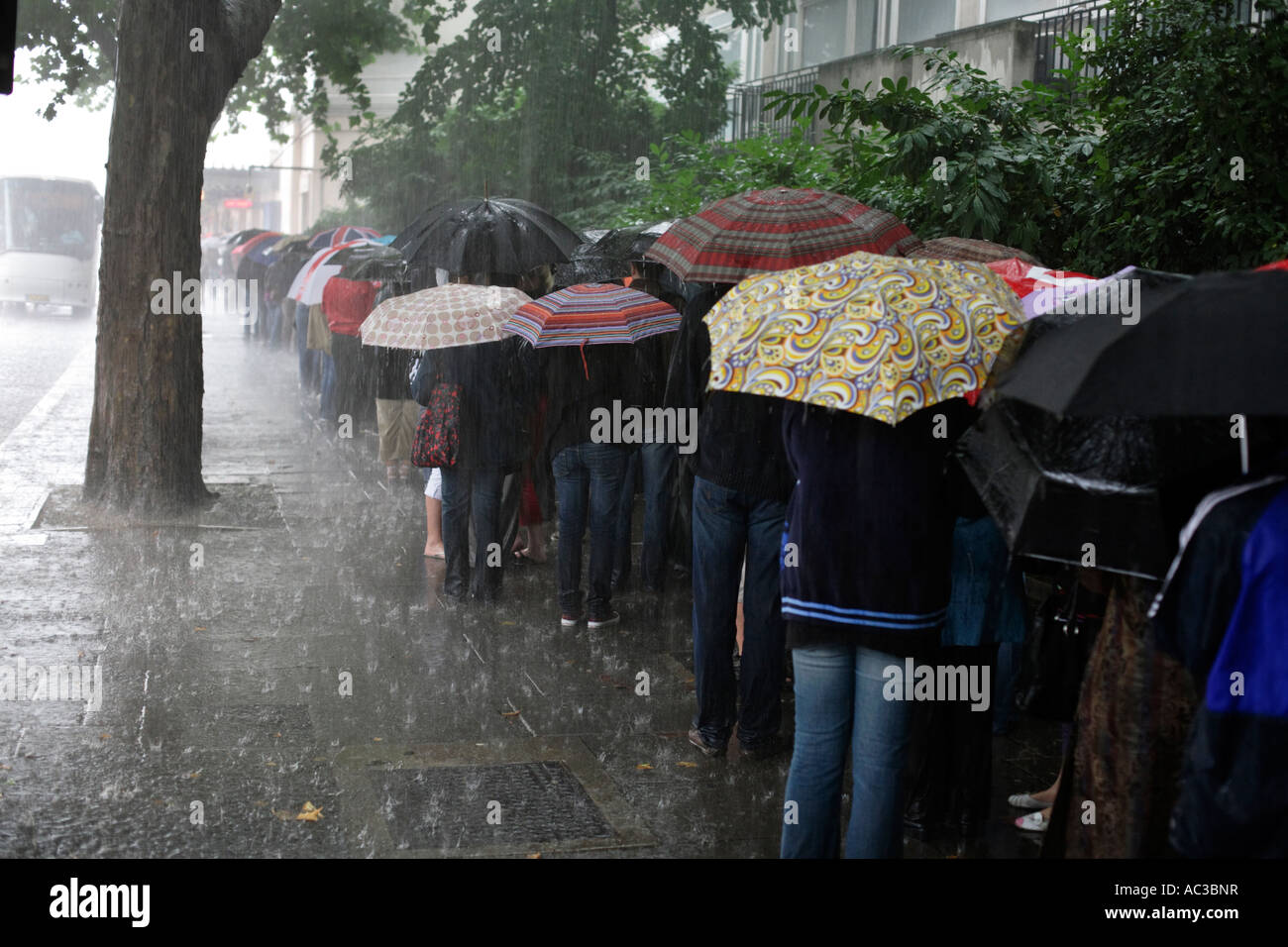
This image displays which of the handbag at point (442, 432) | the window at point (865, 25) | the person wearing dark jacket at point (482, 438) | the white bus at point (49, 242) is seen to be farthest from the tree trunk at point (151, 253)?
the white bus at point (49, 242)

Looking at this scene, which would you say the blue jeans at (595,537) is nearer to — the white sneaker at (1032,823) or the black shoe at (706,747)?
the black shoe at (706,747)

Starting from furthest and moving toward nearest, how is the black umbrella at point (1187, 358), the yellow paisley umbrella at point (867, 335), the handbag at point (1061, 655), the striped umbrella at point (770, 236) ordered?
the striped umbrella at point (770, 236) → the handbag at point (1061, 655) → the yellow paisley umbrella at point (867, 335) → the black umbrella at point (1187, 358)

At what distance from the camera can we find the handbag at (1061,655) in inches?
194

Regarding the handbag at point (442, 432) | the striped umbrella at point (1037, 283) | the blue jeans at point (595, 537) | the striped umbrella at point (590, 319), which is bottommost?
the blue jeans at point (595, 537)

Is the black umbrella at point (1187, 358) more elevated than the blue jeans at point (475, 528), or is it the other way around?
the black umbrella at point (1187, 358)

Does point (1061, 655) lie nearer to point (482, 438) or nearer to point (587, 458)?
point (587, 458)

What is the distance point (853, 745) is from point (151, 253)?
8.21m

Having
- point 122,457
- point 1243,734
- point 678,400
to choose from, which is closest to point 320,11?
point 122,457

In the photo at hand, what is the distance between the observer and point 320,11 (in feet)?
62.1

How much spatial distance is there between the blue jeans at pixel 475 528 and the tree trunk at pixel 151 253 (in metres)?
3.32

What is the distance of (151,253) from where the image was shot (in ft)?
35.0

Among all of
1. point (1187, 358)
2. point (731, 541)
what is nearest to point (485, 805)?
point (731, 541)

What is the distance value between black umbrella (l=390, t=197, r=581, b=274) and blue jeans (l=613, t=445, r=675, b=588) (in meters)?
1.50

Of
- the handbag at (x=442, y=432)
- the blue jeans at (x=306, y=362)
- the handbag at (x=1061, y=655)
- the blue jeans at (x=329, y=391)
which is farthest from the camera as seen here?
the blue jeans at (x=306, y=362)
